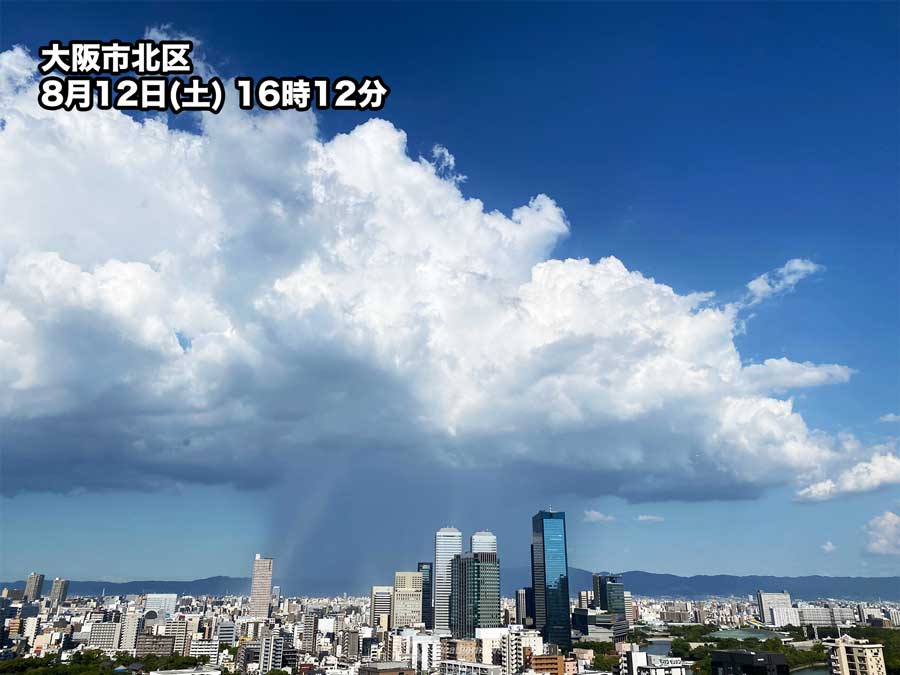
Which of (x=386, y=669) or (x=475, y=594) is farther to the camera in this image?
(x=475, y=594)

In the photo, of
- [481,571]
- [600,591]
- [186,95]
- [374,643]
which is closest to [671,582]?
[600,591]

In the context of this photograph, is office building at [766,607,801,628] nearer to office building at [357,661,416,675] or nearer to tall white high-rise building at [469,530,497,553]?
tall white high-rise building at [469,530,497,553]

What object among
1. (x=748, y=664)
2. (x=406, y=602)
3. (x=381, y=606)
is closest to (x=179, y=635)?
(x=406, y=602)

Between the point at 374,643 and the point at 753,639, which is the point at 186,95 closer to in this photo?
the point at 374,643

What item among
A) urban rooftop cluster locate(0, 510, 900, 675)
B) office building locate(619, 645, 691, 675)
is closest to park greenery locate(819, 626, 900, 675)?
urban rooftop cluster locate(0, 510, 900, 675)

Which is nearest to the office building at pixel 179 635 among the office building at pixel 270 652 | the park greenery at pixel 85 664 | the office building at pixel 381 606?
the park greenery at pixel 85 664

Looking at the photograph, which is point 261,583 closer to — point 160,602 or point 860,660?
point 160,602
